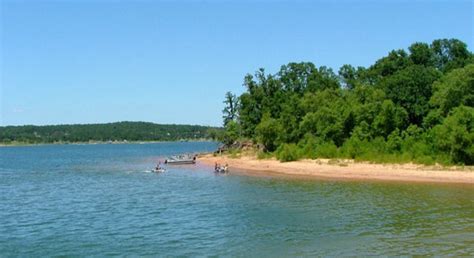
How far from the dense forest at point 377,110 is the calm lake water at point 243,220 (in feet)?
45.5

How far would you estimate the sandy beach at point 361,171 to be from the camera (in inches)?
2078

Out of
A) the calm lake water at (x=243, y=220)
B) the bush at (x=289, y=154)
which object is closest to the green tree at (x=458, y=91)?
the calm lake water at (x=243, y=220)

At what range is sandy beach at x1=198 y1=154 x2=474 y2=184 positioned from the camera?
5278 centimetres

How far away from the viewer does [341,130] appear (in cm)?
7756

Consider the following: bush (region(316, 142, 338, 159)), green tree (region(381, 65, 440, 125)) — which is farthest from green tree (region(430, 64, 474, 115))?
bush (region(316, 142, 338, 159))

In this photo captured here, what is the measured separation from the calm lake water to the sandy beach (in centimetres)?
472

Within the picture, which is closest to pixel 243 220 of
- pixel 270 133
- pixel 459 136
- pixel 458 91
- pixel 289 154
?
pixel 459 136

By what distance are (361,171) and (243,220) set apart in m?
30.2

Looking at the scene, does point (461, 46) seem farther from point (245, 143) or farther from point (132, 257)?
point (132, 257)

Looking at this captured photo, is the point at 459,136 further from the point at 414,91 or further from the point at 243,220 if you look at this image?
the point at 243,220

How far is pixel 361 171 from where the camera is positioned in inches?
2362

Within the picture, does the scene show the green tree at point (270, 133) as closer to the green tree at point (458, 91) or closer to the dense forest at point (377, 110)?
the dense forest at point (377, 110)

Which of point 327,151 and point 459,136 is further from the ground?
point 459,136

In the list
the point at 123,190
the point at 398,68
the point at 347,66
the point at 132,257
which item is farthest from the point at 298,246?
the point at 347,66
